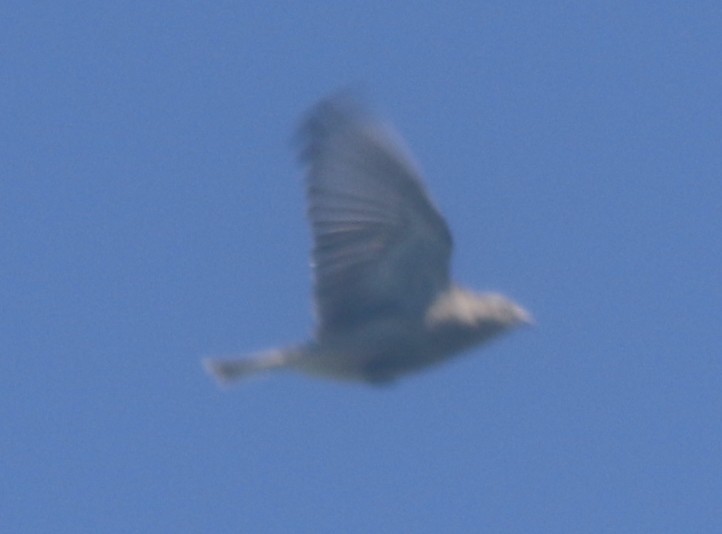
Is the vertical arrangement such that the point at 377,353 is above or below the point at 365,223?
below

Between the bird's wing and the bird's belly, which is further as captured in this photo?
the bird's belly

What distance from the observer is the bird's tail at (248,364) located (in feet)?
63.8

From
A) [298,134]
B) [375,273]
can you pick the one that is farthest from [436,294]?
[298,134]

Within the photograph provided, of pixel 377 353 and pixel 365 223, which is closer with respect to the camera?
pixel 365 223

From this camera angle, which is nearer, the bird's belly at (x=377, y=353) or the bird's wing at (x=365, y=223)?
the bird's wing at (x=365, y=223)

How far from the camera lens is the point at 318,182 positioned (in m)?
19.1

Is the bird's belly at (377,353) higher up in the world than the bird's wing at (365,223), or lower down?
lower down

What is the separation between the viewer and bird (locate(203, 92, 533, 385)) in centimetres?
1902

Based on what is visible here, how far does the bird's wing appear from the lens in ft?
62.3

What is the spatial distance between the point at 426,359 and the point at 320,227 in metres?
1.41

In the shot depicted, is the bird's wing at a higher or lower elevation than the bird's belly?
higher

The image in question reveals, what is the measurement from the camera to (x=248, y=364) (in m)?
19.8

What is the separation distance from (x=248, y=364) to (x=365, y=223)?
4.85 feet

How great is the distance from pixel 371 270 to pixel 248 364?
4.03 feet
